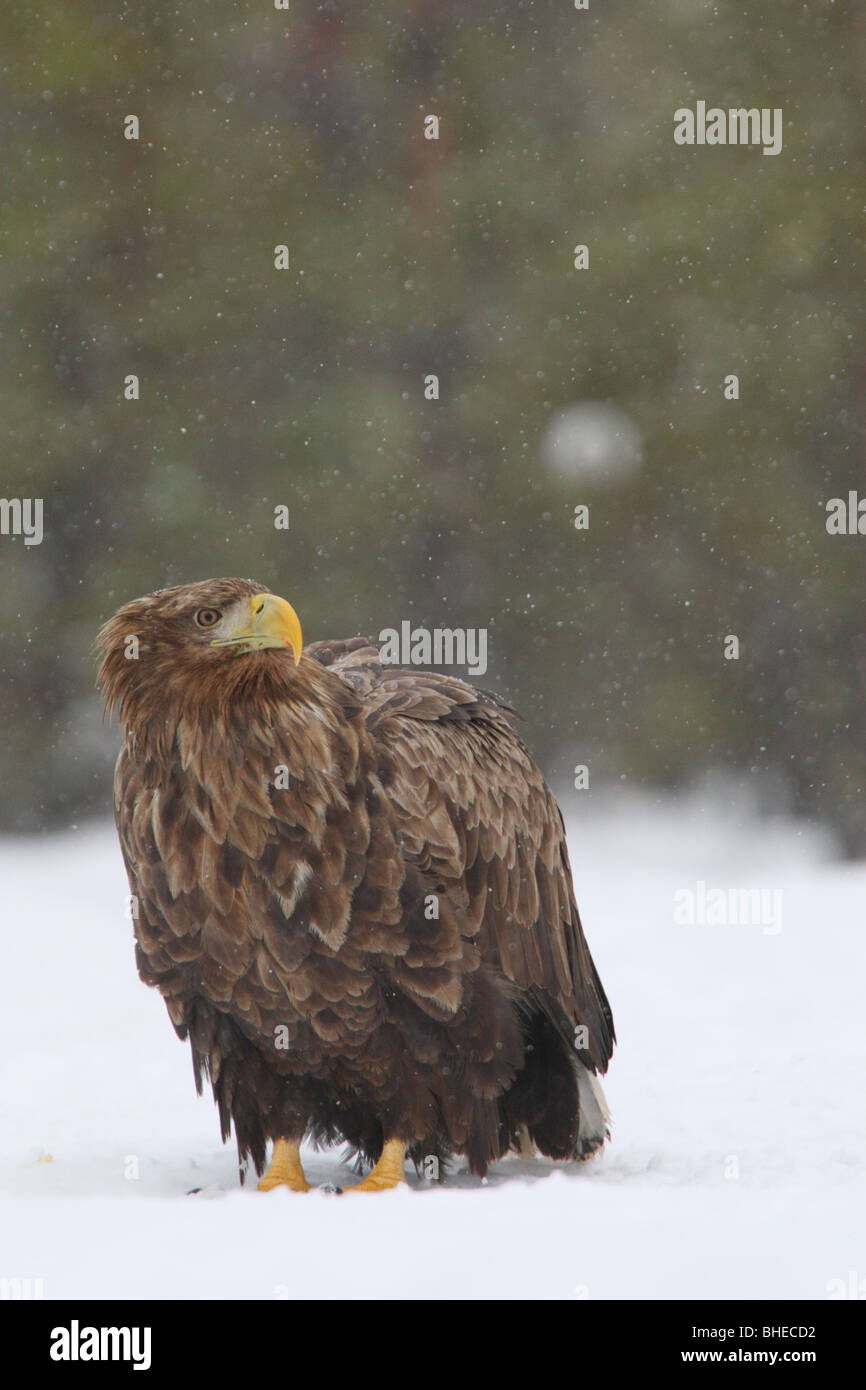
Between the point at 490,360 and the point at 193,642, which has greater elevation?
the point at 490,360

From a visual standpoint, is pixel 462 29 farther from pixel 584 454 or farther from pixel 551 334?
pixel 584 454

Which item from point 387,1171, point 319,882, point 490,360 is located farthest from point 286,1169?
point 490,360

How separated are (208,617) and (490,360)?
8.05m

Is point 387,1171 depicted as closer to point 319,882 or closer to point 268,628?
point 319,882

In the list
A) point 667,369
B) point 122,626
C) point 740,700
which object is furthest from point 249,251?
point 122,626

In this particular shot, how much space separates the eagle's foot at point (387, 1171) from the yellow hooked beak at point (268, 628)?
1.46 metres

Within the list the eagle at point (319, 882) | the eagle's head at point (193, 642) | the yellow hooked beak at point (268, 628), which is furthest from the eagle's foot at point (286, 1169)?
the yellow hooked beak at point (268, 628)

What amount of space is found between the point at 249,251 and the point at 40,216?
1482mm

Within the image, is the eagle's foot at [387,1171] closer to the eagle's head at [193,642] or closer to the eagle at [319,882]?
the eagle at [319,882]

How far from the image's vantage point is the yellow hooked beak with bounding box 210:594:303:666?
3760 millimetres

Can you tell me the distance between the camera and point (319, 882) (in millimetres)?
3979

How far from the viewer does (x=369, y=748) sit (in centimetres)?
410

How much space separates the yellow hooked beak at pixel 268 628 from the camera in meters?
3.76

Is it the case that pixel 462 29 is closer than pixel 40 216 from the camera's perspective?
No
